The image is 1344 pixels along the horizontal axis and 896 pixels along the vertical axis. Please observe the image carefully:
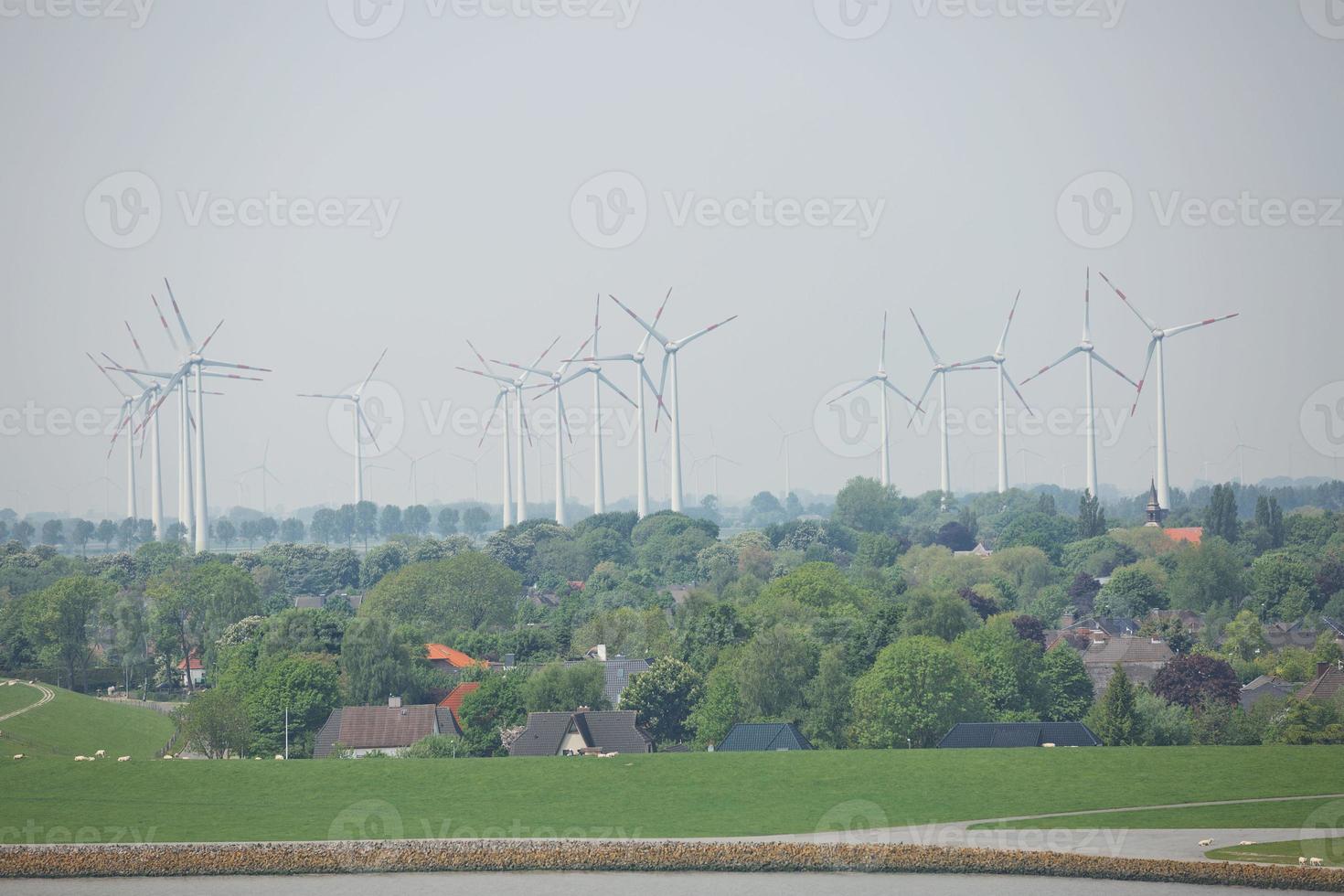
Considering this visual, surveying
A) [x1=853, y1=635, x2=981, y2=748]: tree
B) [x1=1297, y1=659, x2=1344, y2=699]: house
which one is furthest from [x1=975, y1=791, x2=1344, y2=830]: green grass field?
[x1=1297, y1=659, x2=1344, y2=699]: house

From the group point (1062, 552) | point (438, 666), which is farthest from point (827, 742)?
point (1062, 552)

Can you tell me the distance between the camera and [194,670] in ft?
416

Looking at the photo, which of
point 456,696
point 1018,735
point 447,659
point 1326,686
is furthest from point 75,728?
point 1326,686

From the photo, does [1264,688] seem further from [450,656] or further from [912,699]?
[450,656]

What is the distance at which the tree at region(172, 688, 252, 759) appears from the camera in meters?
79.1

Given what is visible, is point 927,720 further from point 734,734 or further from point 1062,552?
point 1062,552

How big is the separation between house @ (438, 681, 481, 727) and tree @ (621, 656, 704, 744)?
860 centimetres

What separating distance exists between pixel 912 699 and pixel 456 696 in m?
27.3

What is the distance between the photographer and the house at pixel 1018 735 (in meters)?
74.1

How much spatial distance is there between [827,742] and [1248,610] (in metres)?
67.9

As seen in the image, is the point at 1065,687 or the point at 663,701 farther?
the point at 1065,687

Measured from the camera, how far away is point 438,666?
353 feet

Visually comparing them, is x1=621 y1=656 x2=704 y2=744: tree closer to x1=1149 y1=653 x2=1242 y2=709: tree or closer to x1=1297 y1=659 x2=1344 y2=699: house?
x1=1149 y1=653 x2=1242 y2=709: tree

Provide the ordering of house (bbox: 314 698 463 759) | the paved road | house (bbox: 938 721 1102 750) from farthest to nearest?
1. house (bbox: 314 698 463 759)
2. house (bbox: 938 721 1102 750)
3. the paved road
